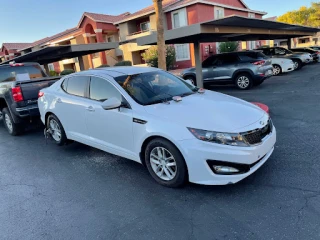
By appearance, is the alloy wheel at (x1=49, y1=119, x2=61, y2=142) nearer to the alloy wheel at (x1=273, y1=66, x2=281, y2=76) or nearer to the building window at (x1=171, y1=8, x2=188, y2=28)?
the alloy wheel at (x1=273, y1=66, x2=281, y2=76)

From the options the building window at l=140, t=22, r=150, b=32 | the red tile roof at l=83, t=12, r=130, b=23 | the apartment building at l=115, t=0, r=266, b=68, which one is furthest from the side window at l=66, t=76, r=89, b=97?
the red tile roof at l=83, t=12, r=130, b=23

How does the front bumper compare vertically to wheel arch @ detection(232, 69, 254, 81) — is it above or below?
below

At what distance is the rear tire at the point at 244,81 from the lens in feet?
37.5

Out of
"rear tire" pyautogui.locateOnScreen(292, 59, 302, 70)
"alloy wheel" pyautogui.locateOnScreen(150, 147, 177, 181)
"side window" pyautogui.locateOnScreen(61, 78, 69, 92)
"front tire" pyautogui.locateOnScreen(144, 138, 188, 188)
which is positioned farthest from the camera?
"rear tire" pyautogui.locateOnScreen(292, 59, 302, 70)

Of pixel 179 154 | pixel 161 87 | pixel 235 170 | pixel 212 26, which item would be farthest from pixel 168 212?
pixel 212 26

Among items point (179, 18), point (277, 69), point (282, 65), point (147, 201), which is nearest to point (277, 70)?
point (277, 69)

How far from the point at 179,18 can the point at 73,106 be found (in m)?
21.9

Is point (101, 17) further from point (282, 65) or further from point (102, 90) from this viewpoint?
point (102, 90)

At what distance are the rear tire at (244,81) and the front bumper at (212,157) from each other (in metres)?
8.68

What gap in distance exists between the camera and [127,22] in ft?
95.8

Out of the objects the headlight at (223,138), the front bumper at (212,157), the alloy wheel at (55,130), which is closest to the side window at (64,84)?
the alloy wheel at (55,130)

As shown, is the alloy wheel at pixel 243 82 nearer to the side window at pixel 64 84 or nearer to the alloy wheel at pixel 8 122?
the side window at pixel 64 84

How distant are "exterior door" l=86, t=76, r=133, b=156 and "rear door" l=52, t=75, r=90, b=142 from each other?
204 mm

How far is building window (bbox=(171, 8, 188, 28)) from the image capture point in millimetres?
23984
